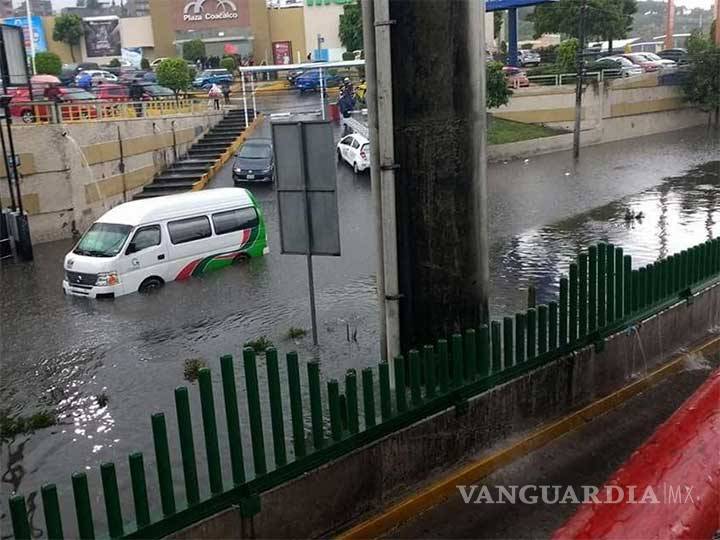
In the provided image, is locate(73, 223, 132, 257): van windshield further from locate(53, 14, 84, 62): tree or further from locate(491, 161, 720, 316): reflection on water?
locate(53, 14, 84, 62): tree

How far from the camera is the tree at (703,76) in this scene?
38.5 m

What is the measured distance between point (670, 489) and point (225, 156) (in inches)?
1023

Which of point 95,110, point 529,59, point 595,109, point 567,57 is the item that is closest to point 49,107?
point 95,110

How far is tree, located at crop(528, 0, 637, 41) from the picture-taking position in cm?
4934

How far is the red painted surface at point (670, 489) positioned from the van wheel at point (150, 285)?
1118cm

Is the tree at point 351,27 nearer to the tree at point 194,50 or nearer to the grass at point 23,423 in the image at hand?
the tree at point 194,50

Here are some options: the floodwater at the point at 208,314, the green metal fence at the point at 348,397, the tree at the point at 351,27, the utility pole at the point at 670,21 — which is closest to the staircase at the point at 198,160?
the floodwater at the point at 208,314

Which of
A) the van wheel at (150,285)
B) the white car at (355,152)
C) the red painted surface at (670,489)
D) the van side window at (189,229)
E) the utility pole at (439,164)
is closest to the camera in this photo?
the red painted surface at (670,489)

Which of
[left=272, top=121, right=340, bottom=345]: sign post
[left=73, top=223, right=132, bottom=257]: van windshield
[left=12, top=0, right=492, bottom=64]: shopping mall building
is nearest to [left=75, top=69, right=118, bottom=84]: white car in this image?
[left=12, top=0, right=492, bottom=64]: shopping mall building

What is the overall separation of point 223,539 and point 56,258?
47.4 feet

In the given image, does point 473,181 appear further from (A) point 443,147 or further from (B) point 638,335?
(B) point 638,335

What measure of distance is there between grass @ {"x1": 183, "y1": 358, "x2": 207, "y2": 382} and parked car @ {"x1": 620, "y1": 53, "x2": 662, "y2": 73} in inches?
1482

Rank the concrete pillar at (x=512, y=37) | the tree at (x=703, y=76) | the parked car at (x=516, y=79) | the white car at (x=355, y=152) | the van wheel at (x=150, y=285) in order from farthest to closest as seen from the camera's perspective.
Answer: the concrete pillar at (x=512, y=37)
the tree at (x=703, y=76)
the parked car at (x=516, y=79)
the white car at (x=355, y=152)
the van wheel at (x=150, y=285)

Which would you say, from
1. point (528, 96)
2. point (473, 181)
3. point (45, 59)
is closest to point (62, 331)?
point (473, 181)
